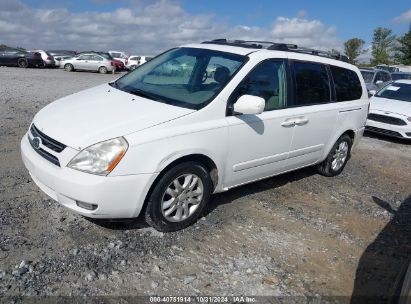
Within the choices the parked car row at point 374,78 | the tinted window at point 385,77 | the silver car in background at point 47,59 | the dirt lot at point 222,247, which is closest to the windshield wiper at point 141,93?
the dirt lot at point 222,247

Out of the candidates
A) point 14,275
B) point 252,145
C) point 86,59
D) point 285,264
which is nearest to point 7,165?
point 14,275

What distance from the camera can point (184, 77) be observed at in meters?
4.46

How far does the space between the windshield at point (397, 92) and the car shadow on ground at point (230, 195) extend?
5.52 m

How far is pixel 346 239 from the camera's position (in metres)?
4.20

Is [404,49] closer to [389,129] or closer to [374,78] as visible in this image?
[374,78]

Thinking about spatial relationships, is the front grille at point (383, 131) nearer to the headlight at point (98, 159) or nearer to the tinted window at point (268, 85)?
the tinted window at point (268, 85)

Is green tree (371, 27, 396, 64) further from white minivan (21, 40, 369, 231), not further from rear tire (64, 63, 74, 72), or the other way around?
white minivan (21, 40, 369, 231)

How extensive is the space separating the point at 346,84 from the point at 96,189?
13.7 feet

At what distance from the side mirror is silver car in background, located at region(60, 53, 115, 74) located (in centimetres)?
2675

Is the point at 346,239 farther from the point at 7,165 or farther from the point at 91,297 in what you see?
the point at 7,165

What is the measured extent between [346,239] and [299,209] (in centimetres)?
74

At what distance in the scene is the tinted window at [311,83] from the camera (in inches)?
190

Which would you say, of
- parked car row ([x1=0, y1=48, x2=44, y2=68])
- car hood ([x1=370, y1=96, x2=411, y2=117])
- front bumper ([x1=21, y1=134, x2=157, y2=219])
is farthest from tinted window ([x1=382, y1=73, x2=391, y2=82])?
parked car row ([x1=0, y1=48, x2=44, y2=68])

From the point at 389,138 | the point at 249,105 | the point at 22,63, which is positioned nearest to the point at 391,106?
the point at 389,138
